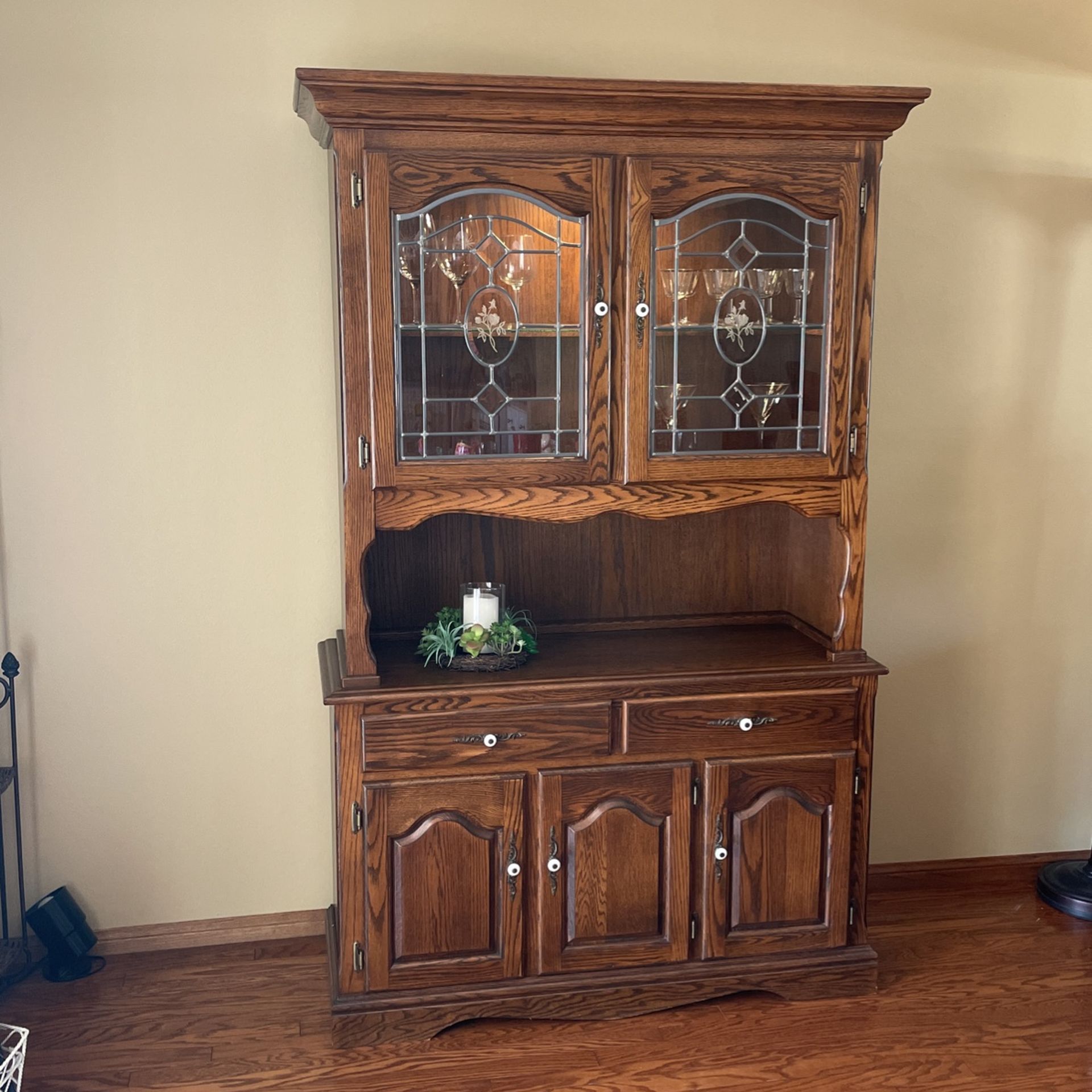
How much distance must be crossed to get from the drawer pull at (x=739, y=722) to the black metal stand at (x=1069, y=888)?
1116mm

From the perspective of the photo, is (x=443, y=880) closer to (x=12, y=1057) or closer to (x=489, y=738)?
(x=489, y=738)

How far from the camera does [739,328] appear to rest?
7.96 ft

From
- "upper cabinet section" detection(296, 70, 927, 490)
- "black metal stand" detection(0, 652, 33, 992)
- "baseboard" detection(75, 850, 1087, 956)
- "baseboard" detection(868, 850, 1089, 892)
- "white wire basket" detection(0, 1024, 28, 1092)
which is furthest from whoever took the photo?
"baseboard" detection(868, 850, 1089, 892)

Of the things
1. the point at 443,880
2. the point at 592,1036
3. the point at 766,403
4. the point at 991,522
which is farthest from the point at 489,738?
the point at 991,522

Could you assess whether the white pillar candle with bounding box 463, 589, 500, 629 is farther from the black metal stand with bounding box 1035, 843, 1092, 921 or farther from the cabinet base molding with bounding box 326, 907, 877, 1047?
the black metal stand with bounding box 1035, 843, 1092, 921

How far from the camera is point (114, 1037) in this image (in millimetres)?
2469

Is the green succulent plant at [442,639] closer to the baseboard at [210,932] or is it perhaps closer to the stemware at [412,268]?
the stemware at [412,268]

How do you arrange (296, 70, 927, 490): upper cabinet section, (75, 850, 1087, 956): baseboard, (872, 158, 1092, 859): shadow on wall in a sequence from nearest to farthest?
(296, 70, 927, 490): upper cabinet section < (75, 850, 1087, 956): baseboard < (872, 158, 1092, 859): shadow on wall

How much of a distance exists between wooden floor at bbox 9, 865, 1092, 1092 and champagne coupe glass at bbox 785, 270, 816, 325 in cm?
151

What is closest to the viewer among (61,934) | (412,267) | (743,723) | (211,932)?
(412,267)

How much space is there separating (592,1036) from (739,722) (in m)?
0.73

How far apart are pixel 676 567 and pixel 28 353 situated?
60.9 inches

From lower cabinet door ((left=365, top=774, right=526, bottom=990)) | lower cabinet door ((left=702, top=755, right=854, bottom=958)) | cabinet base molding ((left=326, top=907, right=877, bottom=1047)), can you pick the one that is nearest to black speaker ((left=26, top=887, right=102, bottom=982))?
cabinet base molding ((left=326, top=907, right=877, bottom=1047))

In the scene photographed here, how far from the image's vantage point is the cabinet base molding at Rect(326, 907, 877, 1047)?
245cm
